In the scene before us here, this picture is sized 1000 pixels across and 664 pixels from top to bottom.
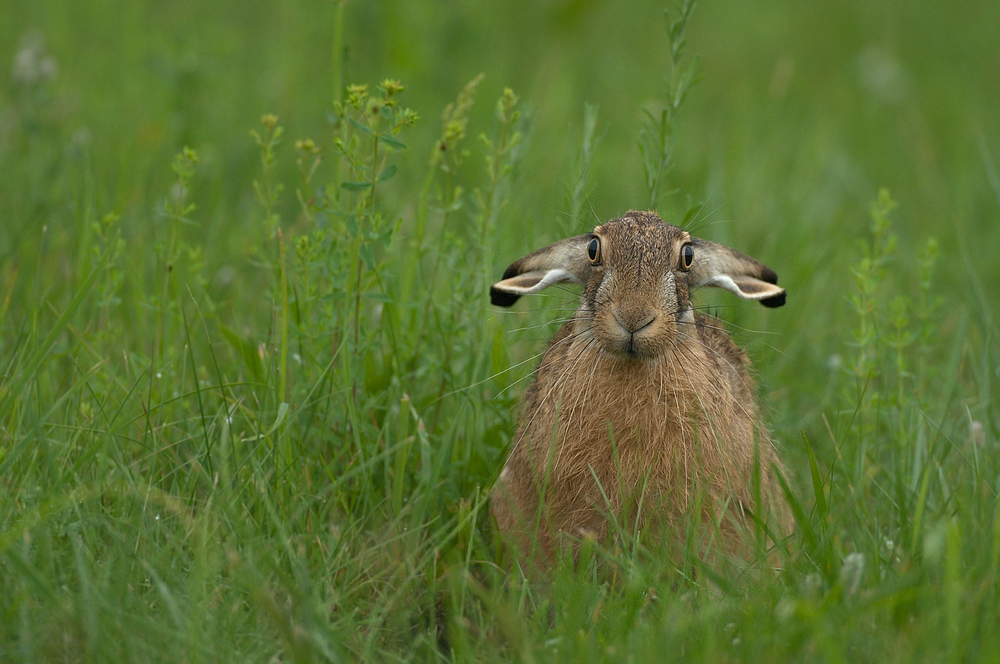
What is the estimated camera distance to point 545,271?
394cm

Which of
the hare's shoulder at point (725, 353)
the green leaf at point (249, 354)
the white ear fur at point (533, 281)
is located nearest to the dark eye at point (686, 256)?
the hare's shoulder at point (725, 353)

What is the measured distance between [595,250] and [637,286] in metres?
0.27

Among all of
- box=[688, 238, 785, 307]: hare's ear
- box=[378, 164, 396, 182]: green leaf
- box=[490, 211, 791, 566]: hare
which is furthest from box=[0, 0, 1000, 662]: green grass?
box=[688, 238, 785, 307]: hare's ear

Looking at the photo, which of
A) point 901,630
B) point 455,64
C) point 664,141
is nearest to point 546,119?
point 455,64

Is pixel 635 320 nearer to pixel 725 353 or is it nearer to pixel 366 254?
pixel 725 353

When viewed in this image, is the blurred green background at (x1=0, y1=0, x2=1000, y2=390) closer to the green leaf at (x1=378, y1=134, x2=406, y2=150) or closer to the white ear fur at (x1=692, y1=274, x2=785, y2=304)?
the white ear fur at (x1=692, y1=274, x2=785, y2=304)

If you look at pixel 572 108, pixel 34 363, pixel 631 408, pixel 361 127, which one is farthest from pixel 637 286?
pixel 572 108

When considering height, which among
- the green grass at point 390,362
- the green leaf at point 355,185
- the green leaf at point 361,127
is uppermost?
the green leaf at point 361,127

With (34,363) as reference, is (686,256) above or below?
above

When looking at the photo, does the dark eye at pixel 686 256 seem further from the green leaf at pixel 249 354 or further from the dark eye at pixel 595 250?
the green leaf at pixel 249 354

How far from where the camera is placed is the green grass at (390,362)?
9.69 feet

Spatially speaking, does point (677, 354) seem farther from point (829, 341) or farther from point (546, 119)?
point (546, 119)

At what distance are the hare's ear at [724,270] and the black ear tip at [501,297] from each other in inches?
24.6

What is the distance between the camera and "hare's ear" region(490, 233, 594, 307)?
378 centimetres
